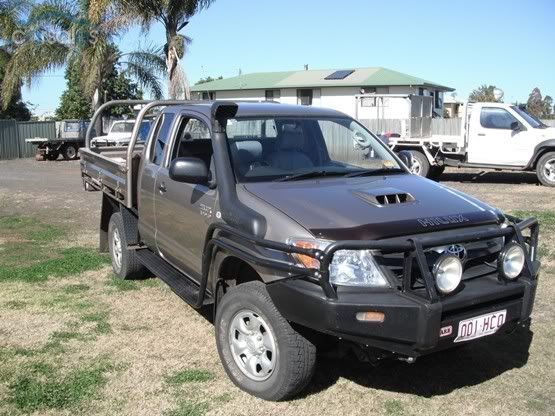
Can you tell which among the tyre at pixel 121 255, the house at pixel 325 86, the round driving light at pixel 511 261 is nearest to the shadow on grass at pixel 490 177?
the tyre at pixel 121 255

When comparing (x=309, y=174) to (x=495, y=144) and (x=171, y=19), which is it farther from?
(x=171, y=19)

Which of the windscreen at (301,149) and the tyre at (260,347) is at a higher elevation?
the windscreen at (301,149)

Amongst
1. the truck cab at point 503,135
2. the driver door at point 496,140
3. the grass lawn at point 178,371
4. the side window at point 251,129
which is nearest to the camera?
the grass lawn at point 178,371

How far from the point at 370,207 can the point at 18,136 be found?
2930cm

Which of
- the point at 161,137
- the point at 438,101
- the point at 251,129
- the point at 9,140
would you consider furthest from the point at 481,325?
the point at 438,101

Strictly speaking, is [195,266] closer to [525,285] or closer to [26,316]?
[26,316]

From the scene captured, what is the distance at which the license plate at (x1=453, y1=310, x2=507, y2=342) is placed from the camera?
3508 millimetres

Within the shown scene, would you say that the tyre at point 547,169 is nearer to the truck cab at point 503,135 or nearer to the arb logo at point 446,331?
the truck cab at point 503,135

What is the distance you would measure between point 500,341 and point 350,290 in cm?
200

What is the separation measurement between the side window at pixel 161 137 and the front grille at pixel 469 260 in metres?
2.60

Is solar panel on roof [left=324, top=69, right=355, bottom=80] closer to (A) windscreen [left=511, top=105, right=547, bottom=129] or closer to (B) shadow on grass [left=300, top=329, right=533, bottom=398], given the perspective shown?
(A) windscreen [left=511, top=105, right=547, bottom=129]

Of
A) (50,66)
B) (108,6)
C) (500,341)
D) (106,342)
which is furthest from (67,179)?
(500,341)

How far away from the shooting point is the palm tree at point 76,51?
2455 centimetres

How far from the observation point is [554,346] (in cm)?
472
